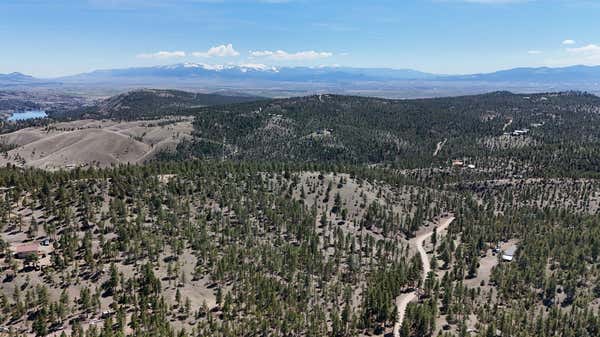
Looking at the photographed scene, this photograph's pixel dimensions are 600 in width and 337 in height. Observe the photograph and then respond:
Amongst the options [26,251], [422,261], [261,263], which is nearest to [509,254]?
[422,261]

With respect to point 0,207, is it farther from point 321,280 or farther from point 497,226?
point 497,226

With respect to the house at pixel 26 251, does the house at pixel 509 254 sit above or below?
below

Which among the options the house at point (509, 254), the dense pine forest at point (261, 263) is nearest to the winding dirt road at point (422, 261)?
the dense pine forest at point (261, 263)

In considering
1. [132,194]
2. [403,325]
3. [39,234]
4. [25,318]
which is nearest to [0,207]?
[39,234]

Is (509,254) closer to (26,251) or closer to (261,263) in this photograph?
(261,263)

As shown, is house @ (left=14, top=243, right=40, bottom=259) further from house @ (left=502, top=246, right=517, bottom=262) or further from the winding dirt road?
house @ (left=502, top=246, right=517, bottom=262)

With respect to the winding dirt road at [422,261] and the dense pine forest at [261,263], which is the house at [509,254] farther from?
the winding dirt road at [422,261]
